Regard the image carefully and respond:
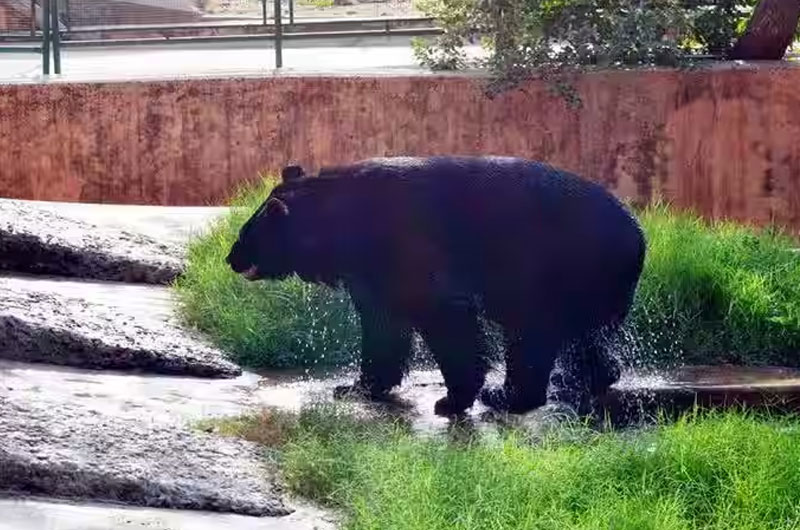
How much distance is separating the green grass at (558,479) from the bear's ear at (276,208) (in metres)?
1.30

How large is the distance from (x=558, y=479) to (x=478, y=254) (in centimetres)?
178

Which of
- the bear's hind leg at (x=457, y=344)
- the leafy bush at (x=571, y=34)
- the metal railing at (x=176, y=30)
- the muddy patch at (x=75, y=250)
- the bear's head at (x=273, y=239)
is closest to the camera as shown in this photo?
the bear's hind leg at (x=457, y=344)

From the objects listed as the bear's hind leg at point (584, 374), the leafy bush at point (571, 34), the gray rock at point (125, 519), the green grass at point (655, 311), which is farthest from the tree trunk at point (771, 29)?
the gray rock at point (125, 519)

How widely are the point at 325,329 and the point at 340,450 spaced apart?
2.76 meters

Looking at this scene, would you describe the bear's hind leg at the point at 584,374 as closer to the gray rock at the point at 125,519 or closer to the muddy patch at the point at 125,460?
the muddy patch at the point at 125,460

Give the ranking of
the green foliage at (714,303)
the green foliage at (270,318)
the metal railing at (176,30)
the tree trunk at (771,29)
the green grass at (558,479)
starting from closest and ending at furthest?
the green grass at (558,479) < the green foliage at (270,318) < the green foliage at (714,303) < the tree trunk at (771,29) < the metal railing at (176,30)

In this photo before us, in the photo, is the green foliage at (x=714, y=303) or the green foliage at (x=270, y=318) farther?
the green foliage at (x=714, y=303)

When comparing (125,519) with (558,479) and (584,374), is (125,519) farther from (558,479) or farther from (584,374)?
(584,374)

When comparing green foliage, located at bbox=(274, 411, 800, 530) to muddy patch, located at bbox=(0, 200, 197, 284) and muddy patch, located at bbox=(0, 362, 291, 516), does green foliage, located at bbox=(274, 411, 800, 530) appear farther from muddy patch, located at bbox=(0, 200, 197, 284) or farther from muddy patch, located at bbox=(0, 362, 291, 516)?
muddy patch, located at bbox=(0, 200, 197, 284)

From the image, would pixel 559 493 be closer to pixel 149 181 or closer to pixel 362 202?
pixel 362 202

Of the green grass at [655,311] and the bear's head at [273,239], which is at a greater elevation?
the bear's head at [273,239]

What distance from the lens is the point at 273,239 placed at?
7.76 m

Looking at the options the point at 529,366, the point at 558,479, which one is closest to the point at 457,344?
the point at 529,366

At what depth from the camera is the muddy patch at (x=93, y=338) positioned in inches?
314
